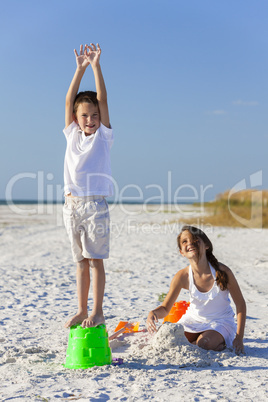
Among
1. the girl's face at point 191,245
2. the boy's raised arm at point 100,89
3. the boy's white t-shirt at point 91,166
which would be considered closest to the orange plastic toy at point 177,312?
the girl's face at point 191,245

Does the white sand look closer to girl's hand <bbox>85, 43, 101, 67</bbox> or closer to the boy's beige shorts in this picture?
the boy's beige shorts

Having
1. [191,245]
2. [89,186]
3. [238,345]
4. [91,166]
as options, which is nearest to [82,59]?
[91,166]

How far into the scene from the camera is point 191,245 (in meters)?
3.30

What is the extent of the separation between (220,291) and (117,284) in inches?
98.9

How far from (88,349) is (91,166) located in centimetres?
125

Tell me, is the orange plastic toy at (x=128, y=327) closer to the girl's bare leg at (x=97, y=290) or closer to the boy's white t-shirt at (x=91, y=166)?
the girl's bare leg at (x=97, y=290)

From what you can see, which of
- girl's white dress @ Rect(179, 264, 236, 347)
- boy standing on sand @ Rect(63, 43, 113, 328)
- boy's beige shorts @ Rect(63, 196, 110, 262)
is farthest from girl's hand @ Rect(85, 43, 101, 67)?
girl's white dress @ Rect(179, 264, 236, 347)

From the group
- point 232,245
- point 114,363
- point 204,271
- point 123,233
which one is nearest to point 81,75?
point 204,271

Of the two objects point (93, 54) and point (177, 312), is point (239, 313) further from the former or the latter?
point (93, 54)

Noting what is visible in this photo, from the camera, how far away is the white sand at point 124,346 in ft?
7.95

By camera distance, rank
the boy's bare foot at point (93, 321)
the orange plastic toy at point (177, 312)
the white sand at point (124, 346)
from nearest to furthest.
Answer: the white sand at point (124, 346) → the boy's bare foot at point (93, 321) → the orange plastic toy at point (177, 312)

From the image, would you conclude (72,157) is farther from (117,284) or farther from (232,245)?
(232,245)

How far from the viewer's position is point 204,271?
11.1 feet

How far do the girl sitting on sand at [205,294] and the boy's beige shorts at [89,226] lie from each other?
0.57 meters
